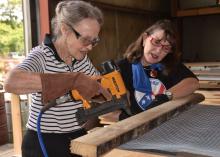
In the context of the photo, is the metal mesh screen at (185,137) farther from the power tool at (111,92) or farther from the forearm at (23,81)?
the forearm at (23,81)

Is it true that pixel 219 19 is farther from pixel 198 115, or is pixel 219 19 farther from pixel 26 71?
pixel 26 71

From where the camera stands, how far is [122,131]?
52.9 inches

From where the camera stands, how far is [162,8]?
18.1 feet

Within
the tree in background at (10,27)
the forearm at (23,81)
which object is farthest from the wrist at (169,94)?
the tree in background at (10,27)

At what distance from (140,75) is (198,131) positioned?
2.34ft

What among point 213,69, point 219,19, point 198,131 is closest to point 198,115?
point 198,131

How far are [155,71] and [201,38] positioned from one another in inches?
142

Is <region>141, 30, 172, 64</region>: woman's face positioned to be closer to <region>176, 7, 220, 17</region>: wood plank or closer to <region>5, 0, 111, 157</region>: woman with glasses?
<region>5, 0, 111, 157</region>: woman with glasses

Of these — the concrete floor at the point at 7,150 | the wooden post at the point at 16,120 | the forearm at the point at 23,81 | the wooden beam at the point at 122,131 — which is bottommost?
the concrete floor at the point at 7,150

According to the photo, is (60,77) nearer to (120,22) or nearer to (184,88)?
(184,88)

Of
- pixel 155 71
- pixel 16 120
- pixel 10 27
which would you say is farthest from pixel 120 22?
pixel 155 71

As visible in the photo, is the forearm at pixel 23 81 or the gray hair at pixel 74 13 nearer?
the forearm at pixel 23 81

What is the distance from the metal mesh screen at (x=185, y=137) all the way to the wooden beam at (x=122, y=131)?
1.5 inches

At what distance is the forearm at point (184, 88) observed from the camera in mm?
2133
